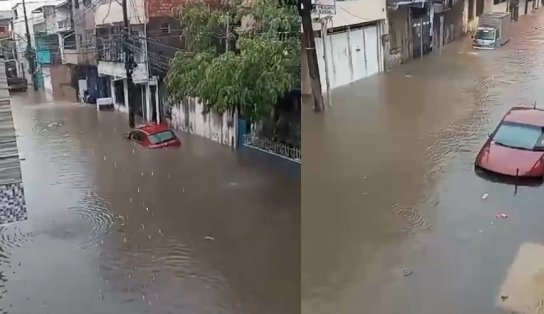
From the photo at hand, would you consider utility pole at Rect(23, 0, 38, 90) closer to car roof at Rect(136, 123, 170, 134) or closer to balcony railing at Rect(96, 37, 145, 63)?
balcony railing at Rect(96, 37, 145, 63)

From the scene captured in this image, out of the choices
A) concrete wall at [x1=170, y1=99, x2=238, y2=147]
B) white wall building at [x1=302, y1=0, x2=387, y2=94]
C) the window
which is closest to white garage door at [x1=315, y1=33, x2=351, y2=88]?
white wall building at [x1=302, y1=0, x2=387, y2=94]

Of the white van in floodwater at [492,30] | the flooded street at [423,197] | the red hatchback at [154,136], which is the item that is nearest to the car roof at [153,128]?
the red hatchback at [154,136]

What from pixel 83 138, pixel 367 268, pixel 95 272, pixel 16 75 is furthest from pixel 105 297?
pixel 367 268

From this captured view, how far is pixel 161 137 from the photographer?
157 centimetres

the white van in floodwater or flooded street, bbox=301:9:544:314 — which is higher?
the white van in floodwater

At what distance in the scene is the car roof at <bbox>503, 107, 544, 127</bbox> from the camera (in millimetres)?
1503

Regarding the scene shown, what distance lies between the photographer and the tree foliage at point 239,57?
1507 mm

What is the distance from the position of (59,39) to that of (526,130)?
4.09ft

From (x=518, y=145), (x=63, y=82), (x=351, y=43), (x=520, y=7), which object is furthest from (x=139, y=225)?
(x=520, y=7)

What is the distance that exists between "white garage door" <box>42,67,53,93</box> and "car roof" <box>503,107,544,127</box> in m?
1.21

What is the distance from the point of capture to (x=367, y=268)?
5.49 ft

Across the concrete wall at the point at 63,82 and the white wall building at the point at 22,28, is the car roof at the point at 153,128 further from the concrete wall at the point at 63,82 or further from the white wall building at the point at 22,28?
the white wall building at the point at 22,28

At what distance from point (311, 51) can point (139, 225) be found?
2.27 feet

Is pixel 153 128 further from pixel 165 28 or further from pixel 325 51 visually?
pixel 325 51
